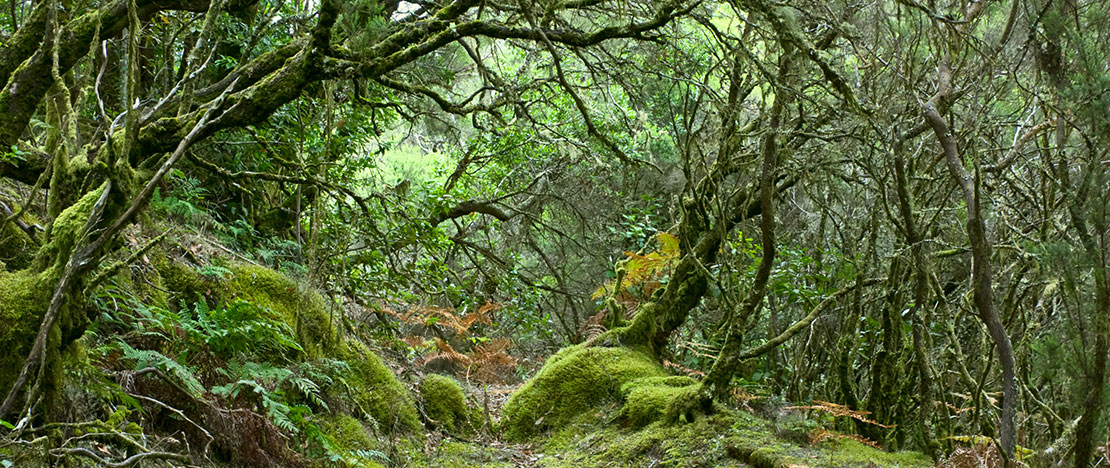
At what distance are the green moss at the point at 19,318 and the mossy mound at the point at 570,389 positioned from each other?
13.0 ft

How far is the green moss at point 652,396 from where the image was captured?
5074mm

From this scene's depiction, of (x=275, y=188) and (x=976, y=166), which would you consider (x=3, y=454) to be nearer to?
(x=976, y=166)

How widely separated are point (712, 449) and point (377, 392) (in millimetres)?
2531

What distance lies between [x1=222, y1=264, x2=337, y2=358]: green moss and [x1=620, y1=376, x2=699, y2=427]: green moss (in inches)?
93.8

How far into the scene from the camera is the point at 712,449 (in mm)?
4402

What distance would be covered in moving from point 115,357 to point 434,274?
4.07 metres

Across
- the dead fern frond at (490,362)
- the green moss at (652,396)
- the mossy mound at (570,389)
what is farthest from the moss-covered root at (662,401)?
the dead fern frond at (490,362)

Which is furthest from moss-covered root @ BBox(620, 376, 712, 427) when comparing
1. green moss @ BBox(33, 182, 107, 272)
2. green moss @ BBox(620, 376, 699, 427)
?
green moss @ BBox(33, 182, 107, 272)

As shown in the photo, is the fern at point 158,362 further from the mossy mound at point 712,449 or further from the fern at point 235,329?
the mossy mound at point 712,449

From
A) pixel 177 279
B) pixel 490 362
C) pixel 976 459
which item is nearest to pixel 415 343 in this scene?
pixel 490 362

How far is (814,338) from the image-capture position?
6836mm

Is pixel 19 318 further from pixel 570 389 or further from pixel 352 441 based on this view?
pixel 570 389

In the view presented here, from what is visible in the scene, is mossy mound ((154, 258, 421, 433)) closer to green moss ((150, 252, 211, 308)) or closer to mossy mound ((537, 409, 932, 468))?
green moss ((150, 252, 211, 308))

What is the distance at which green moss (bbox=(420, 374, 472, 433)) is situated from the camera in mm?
5934
